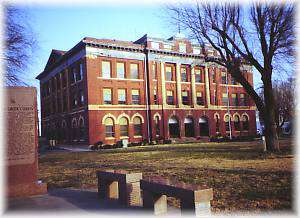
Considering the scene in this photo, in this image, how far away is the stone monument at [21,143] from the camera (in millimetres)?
8453

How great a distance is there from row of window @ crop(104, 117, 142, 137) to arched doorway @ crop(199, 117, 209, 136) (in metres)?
9.92

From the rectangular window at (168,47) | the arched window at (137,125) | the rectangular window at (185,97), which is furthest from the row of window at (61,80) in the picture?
the rectangular window at (185,97)

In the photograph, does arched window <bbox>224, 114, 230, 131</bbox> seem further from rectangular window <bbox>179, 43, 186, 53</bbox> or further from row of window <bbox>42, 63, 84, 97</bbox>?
row of window <bbox>42, 63, 84, 97</bbox>

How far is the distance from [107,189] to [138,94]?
1210 inches

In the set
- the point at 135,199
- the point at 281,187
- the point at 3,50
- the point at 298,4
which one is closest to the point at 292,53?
the point at 298,4

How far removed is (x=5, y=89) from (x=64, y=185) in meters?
3.73

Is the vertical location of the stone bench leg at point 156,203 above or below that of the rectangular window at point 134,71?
below

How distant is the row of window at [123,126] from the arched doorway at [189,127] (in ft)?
23.5

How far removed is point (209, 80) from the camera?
144ft

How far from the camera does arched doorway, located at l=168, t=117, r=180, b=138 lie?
40000 mm

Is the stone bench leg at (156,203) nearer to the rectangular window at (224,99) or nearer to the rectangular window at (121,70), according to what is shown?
the rectangular window at (121,70)

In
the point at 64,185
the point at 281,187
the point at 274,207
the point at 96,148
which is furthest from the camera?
the point at 96,148

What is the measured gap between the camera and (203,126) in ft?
142

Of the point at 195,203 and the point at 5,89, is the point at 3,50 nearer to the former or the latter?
the point at 5,89
